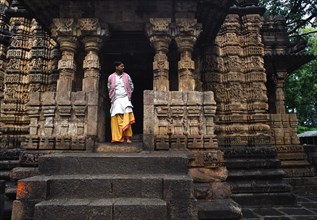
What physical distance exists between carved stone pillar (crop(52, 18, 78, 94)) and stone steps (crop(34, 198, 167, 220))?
3.08 meters

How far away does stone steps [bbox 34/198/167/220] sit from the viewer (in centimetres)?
367

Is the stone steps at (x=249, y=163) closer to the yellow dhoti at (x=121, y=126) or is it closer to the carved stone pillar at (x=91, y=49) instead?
the yellow dhoti at (x=121, y=126)

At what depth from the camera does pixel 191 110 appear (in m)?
5.49

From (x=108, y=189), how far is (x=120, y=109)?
230cm

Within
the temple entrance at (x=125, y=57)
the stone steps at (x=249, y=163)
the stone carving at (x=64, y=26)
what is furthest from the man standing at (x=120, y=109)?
the stone steps at (x=249, y=163)

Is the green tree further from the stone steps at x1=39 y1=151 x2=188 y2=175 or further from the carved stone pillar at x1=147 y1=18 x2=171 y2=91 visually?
the stone steps at x1=39 y1=151 x2=188 y2=175

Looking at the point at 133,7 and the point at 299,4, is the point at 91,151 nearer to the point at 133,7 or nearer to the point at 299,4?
the point at 133,7

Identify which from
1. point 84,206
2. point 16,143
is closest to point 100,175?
point 84,206

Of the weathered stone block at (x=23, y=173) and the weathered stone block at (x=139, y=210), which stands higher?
the weathered stone block at (x=23, y=173)

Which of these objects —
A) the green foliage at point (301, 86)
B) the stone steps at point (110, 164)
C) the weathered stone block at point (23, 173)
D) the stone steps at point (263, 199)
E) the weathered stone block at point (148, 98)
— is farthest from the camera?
the green foliage at point (301, 86)

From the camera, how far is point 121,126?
5.96 m

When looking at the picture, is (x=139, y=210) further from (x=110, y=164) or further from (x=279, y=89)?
(x=279, y=89)

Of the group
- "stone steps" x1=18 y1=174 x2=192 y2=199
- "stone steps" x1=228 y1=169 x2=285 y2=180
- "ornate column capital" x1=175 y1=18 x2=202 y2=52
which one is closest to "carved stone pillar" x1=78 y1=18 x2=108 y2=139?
"ornate column capital" x1=175 y1=18 x2=202 y2=52

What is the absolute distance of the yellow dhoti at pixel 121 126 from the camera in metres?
5.92
